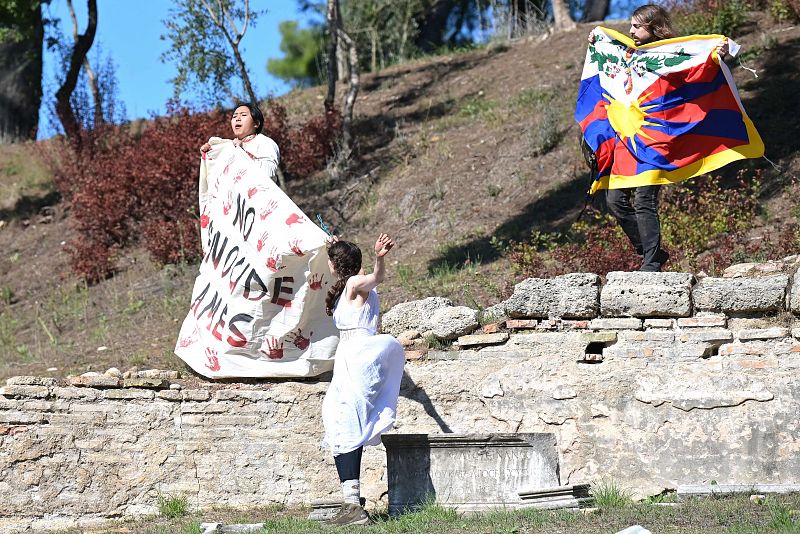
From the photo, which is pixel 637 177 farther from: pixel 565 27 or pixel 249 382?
pixel 565 27

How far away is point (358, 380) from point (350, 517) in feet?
2.67

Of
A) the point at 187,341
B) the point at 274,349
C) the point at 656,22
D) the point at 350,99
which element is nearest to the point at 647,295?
the point at 656,22

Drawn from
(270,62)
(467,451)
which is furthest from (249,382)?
(270,62)

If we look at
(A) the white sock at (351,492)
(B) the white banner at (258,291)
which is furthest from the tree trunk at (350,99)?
(A) the white sock at (351,492)

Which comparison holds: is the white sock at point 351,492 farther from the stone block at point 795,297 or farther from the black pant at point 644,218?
the stone block at point 795,297

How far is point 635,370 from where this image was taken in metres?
7.09

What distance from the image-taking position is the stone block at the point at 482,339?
7578mm

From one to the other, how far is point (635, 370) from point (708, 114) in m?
1.99

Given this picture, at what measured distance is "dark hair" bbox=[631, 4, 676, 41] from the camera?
7.87m

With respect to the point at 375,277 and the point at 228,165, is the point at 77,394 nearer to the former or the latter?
the point at 228,165

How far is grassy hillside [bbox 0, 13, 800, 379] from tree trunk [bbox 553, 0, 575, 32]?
306mm

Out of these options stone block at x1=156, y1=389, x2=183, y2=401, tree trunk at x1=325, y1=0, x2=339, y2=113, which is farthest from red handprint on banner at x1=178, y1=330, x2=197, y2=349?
tree trunk at x1=325, y1=0, x2=339, y2=113

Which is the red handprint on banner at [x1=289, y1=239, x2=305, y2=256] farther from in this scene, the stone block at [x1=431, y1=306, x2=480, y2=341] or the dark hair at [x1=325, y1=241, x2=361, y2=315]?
the stone block at [x1=431, y1=306, x2=480, y2=341]

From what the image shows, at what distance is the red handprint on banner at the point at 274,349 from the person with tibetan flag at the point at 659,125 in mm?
2487
